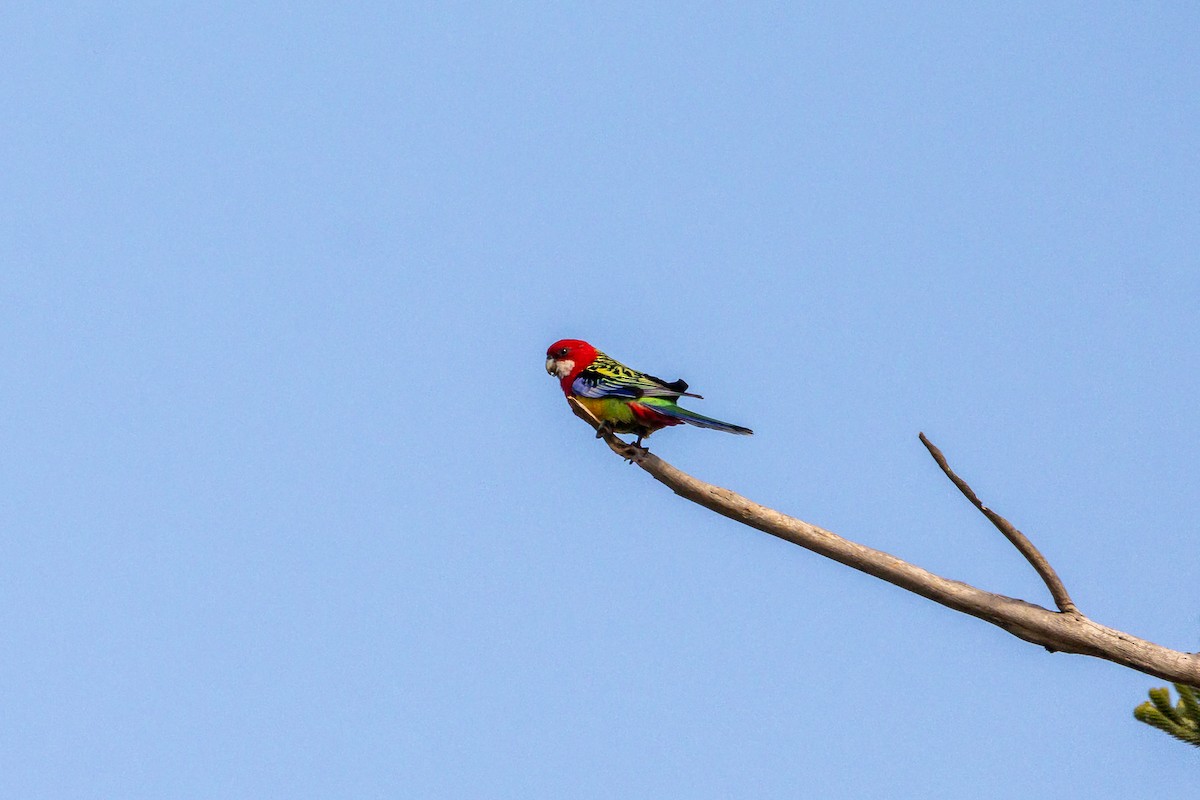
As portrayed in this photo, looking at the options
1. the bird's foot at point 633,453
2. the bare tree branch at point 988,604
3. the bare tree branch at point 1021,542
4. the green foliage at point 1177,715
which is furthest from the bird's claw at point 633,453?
the green foliage at point 1177,715

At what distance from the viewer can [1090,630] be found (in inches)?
330

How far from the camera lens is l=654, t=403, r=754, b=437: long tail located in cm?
1030

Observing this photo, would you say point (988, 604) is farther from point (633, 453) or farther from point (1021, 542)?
point (633, 453)

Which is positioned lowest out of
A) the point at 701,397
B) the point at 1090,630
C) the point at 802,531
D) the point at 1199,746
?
the point at 1199,746

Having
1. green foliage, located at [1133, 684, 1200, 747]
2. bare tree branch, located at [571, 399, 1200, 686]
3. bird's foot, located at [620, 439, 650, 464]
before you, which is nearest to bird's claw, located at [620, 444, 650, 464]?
bird's foot, located at [620, 439, 650, 464]

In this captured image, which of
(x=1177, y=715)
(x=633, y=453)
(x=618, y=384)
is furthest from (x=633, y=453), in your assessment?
(x=1177, y=715)

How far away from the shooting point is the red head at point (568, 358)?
12383 mm

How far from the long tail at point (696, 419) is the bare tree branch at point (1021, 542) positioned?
2117 mm

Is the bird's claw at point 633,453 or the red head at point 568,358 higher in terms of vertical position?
the red head at point 568,358

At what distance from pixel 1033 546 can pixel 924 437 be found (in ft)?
3.04

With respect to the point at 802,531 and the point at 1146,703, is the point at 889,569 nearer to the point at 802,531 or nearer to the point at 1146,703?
the point at 802,531

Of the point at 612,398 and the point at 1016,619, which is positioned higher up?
the point at 612,398

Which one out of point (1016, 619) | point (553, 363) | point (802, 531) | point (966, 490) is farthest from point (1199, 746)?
point (553, 363)

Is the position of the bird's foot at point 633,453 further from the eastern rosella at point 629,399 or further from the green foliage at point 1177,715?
the green foliage at point 1177,715
